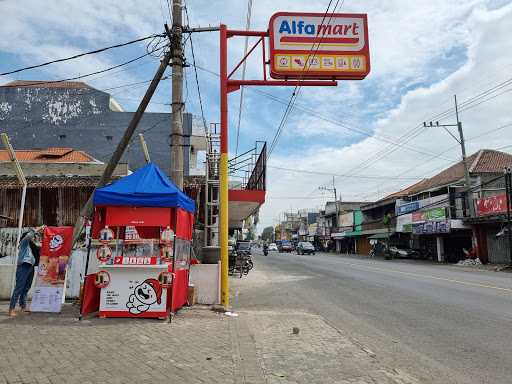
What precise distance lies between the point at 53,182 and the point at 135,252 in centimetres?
743

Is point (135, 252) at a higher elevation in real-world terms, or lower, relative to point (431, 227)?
lower

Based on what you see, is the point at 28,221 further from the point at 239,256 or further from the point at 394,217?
the point at 394,217

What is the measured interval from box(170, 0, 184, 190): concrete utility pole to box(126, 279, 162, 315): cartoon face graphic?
2843mm

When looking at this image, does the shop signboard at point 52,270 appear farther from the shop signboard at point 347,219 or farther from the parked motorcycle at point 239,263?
the shop signboard at point 347,219

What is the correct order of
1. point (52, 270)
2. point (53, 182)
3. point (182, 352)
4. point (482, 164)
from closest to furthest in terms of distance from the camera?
point (182, 352) < point (52, 270) < point (53, 182) < point (482, 164)

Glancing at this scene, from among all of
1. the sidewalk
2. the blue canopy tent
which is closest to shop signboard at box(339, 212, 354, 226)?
the sidewalk

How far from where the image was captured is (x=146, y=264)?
8031mm

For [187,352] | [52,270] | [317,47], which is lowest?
[187,352]

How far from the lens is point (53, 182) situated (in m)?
14.3

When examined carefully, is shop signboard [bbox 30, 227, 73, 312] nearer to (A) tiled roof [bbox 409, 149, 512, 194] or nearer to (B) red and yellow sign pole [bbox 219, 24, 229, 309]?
(B) red and yellow sign pole [bbox 219, 24, 229, 309]

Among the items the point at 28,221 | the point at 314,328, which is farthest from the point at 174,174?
the point at 28,221

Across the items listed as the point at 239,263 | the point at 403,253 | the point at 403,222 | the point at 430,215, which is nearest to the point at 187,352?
the point at 239,263

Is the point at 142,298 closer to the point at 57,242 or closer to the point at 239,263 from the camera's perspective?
the point at 57,242

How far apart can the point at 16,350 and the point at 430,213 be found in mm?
35910
